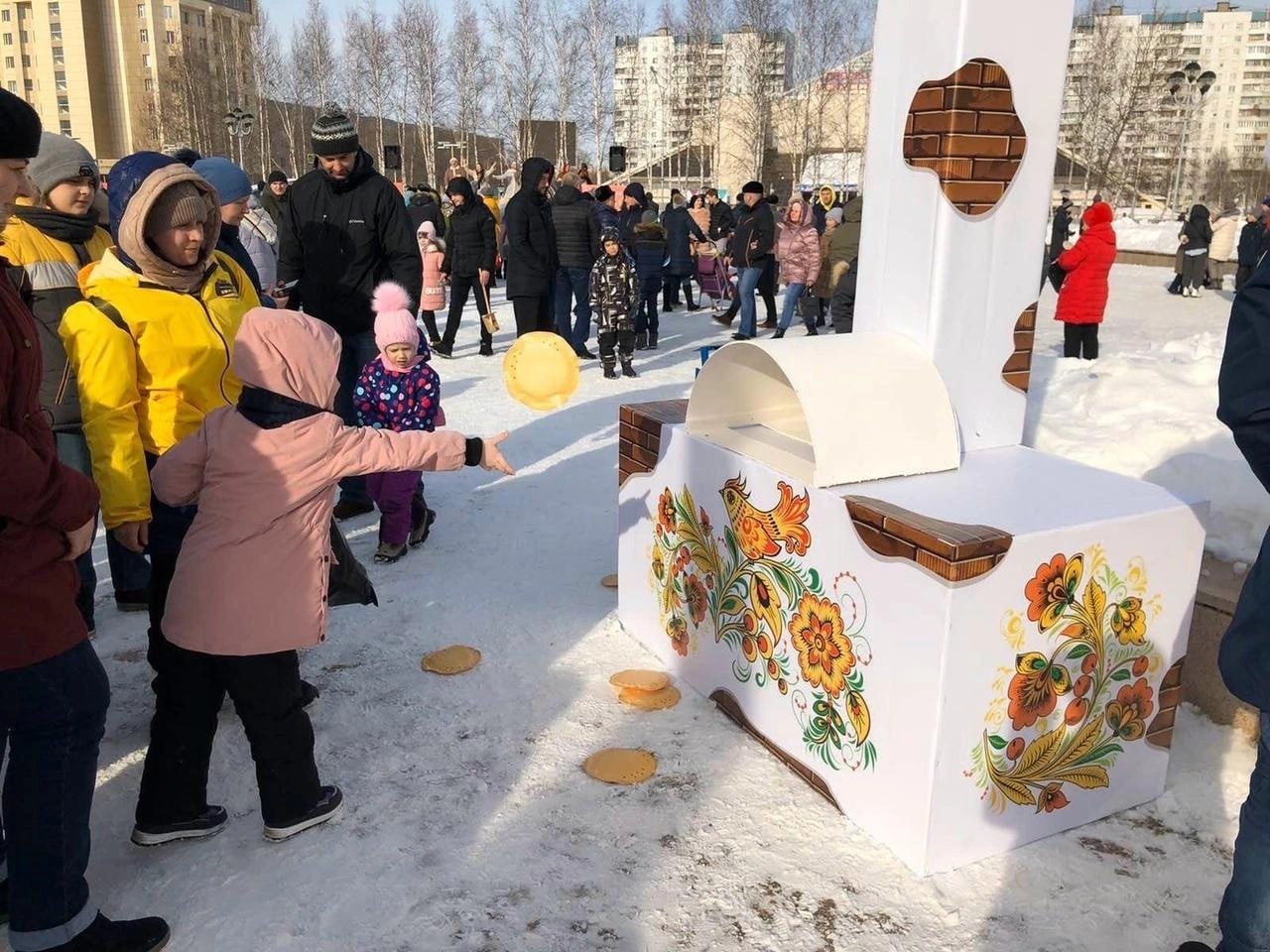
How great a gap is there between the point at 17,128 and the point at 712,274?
1260cm

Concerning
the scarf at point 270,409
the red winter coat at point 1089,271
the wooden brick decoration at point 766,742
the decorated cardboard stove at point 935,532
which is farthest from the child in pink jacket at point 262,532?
the red winter coat at point 1089,271

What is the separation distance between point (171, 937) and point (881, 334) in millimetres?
2599

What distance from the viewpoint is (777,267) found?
12352 millimetres

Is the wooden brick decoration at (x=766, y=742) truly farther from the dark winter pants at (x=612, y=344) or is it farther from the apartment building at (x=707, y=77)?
the apartment building at (x=707, y=77)

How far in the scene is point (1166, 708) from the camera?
2.67m

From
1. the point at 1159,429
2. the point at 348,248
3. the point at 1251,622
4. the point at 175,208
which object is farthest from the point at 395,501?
the point at 1251,622

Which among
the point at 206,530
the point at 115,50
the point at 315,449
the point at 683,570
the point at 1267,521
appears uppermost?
the point at 115,50

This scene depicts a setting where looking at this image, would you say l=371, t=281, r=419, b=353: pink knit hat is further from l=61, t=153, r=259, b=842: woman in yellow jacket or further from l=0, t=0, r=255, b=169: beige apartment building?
l=0, t=0, r=255, b=169: beige apartment building

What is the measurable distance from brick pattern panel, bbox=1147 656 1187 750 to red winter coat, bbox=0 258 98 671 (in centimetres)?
275

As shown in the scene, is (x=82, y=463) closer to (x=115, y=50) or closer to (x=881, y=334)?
(x=881, y=334)

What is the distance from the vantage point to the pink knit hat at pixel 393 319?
169 inches

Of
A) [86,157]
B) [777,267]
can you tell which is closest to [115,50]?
[777,267]

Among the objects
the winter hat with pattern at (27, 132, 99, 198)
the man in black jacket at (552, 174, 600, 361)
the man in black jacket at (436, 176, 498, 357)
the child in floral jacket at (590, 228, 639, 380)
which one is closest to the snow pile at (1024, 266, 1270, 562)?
the winter hat with pattern at (27, 132, 99, 198)

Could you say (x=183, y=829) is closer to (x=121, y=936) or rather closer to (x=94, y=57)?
(x=121, y=936)
